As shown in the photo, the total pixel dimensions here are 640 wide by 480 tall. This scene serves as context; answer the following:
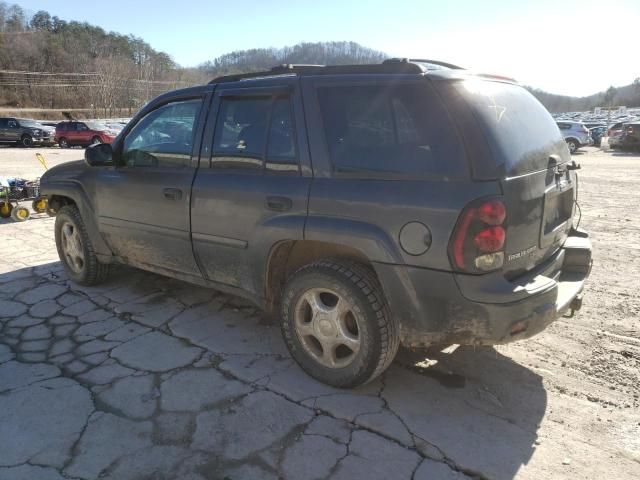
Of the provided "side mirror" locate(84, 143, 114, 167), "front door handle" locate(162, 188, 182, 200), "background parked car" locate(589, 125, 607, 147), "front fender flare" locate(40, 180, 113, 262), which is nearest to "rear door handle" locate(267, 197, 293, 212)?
"front door handle" locate(162, 188, 182, 200)

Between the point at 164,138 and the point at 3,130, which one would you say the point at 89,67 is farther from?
the point at 164,138

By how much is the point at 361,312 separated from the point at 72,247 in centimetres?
354

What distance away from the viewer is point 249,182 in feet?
10.7

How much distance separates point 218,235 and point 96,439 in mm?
1489

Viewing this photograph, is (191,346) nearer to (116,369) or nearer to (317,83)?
(116,369)

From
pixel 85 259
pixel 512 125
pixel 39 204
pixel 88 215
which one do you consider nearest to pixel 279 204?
pixel 512 125

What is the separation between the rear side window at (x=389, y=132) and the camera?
2.55 meters

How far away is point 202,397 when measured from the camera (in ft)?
9.78

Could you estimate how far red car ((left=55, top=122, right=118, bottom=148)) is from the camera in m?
29.0

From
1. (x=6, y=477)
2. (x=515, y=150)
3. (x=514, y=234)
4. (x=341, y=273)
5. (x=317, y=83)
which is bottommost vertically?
(x=6, y=477)

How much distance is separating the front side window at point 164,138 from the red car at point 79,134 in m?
27.4

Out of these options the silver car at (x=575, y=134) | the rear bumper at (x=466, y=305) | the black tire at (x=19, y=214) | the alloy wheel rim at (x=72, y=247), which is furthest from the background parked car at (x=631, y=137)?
the alloy wheel rim at (x=72, y=247)

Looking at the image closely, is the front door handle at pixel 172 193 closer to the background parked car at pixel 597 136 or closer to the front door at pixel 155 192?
the front door at pixel 155 192

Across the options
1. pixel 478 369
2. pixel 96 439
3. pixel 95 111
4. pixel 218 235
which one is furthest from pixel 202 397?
pixel 95 111
